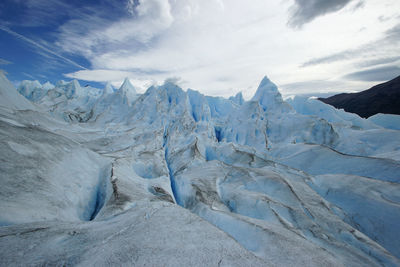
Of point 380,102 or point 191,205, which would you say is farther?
point 380,102

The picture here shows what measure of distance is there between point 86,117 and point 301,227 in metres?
34.8

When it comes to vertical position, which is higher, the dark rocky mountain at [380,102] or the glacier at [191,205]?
the dark rocky mountain at [380,102]

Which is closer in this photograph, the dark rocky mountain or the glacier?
the glacier

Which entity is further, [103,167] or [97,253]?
[103,167]

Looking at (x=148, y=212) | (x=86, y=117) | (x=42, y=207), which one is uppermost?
(x=86, y=117)

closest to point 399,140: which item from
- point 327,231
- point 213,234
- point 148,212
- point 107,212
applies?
point 327,231

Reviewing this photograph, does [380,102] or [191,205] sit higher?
[380,102]

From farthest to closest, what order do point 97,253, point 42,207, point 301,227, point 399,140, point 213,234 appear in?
point 399,140, point 301,227, point 42,207, point 213,234, point 97,253

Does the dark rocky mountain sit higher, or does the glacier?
the dark rocky mountain

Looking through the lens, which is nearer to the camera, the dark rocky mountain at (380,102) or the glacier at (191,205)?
the glacier at (191,205)

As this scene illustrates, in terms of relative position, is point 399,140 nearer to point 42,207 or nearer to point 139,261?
point 139,261

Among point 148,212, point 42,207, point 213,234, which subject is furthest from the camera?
point 42,207

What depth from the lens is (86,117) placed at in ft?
99.6

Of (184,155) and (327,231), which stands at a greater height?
(184,155)
